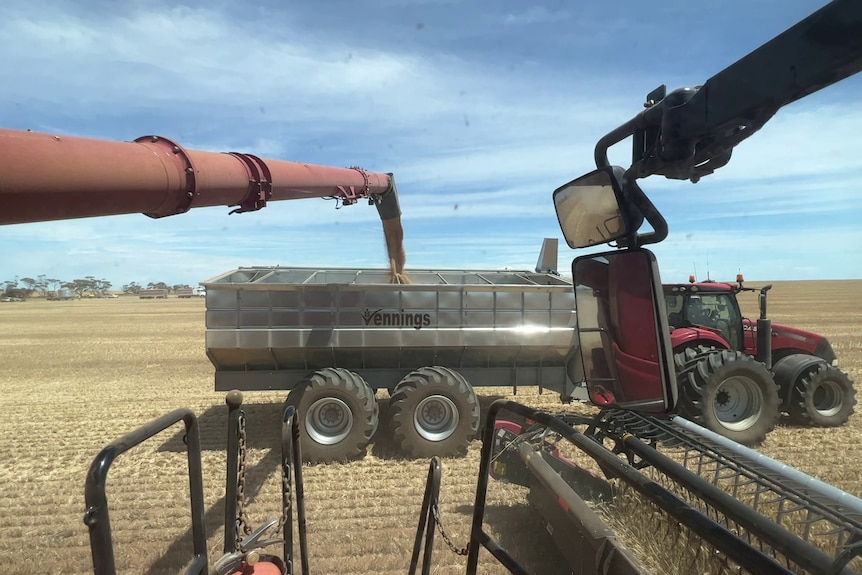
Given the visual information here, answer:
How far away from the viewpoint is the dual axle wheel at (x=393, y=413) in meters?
5.55

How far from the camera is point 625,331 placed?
178 centimetres

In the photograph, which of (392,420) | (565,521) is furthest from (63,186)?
(392,420)

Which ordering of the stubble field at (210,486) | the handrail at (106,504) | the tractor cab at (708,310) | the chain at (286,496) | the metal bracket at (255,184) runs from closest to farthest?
the handrail at (106,504) < the chain at (286,496) < the stubble field at (210,486) < the metal bracket at (255,184) < the tractor cab at (708,310)

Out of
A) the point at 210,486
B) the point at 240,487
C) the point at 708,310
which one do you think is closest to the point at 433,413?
the point at 210,486

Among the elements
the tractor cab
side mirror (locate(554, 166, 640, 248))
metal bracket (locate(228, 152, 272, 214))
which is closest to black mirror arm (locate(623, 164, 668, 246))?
side mirror (locate(554, 166, 640, 248))

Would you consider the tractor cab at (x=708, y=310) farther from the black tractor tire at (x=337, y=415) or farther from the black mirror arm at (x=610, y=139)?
the black mirror arm at (x=610, y=139)

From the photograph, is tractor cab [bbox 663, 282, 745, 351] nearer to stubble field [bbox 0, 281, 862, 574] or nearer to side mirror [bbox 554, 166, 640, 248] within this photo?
stubble field [bbox 0, 281, 862, 574]

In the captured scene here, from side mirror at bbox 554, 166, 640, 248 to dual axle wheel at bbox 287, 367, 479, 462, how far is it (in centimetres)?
397

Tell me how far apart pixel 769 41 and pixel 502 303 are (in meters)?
4.92

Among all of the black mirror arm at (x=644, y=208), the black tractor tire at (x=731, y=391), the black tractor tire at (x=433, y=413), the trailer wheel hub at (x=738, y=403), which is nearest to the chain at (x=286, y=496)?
the black mirror arm at (x=644, y=208)

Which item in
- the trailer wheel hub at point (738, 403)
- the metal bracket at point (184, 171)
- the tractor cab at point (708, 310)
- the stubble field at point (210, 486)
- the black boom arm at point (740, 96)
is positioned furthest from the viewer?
the tractor cab at point (708, 310)

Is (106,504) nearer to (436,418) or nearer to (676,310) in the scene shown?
(436,418)

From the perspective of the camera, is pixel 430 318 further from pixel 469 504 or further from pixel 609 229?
pixel 609 229

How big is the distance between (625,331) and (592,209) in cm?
41
